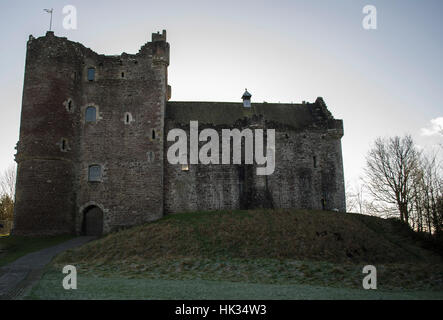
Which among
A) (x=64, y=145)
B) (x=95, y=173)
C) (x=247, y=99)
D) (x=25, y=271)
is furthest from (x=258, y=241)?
(x=247, y=99)

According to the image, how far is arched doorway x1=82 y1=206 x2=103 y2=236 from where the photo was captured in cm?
2909

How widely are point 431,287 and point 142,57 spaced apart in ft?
87.2

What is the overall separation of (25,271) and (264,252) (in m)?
11.8

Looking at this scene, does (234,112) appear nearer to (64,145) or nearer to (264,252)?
(64,145)

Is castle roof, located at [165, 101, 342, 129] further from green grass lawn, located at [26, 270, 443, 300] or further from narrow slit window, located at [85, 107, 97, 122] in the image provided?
green grass lawn, located at [26, 270, 443, 300]

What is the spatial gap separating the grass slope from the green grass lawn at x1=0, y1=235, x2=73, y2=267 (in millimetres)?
3564

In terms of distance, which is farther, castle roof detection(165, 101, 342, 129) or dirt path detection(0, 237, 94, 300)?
castle roof detection(165, 101, 342, 129)

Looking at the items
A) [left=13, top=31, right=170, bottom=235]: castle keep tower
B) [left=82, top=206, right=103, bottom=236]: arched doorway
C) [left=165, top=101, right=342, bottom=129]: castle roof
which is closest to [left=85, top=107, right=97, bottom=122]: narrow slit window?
[left=13, top=31, right=170, bottom=235]: castle keep tower

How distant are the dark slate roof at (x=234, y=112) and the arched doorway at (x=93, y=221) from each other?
9.54 meters

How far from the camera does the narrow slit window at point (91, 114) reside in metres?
30.7

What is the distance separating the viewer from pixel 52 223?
88.8 feet

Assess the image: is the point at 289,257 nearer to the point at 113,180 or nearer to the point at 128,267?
the point at 128,267

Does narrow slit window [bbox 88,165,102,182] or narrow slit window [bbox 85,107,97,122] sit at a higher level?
narrow slit window [bbox 85,107,97,122]
